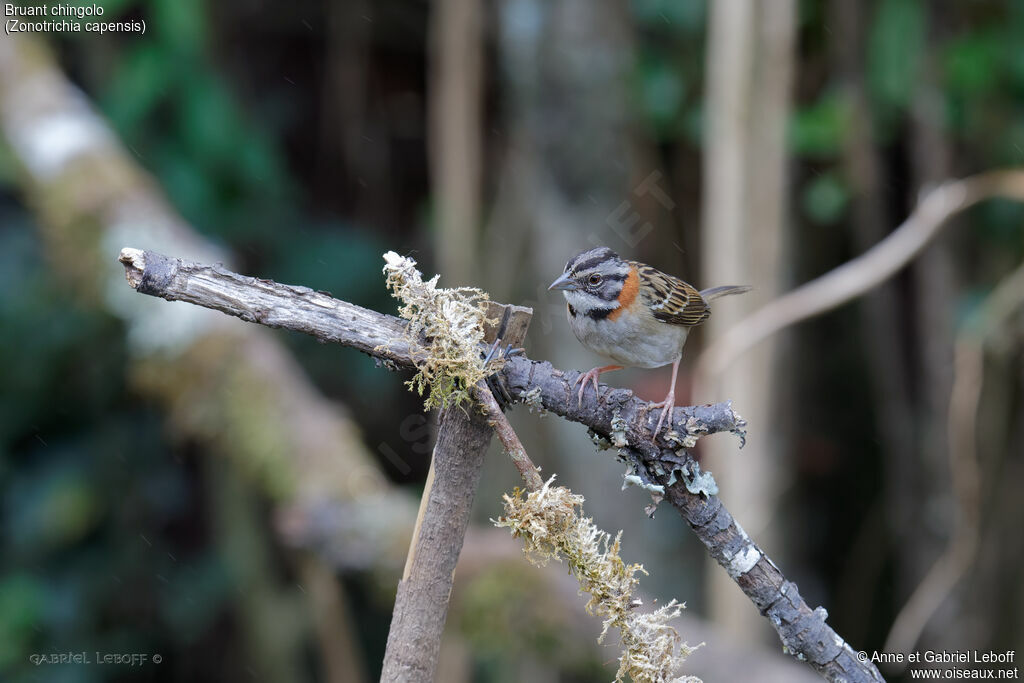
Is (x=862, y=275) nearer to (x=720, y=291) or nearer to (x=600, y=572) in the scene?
(x=720, y=291)

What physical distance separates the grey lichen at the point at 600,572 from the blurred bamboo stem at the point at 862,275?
6.47 ft

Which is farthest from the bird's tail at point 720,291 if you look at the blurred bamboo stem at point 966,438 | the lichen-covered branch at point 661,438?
the lichen-covered branch at point 661,438

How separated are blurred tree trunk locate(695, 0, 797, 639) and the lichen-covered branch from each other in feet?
7.74

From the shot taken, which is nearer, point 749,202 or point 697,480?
point 697,480

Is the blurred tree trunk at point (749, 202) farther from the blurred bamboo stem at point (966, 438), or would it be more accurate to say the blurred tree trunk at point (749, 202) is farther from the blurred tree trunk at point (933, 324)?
the blurred tree trunk at point (933, 324)

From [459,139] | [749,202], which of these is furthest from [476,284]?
[749,202]

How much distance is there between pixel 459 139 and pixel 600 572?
410 cm

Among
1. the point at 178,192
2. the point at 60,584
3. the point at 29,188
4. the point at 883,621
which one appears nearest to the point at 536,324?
the point at 178,192

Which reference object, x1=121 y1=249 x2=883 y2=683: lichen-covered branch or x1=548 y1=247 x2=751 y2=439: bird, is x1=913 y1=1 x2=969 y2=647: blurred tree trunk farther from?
x1=121 y1=249 x2=883 y2=683: lichen-covered branch

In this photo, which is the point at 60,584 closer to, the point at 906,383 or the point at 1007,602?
the point at 906,383

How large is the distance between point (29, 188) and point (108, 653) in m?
2.83

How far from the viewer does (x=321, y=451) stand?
153 inches

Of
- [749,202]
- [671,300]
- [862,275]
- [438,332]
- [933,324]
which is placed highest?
[749,202]

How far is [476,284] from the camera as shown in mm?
5289
